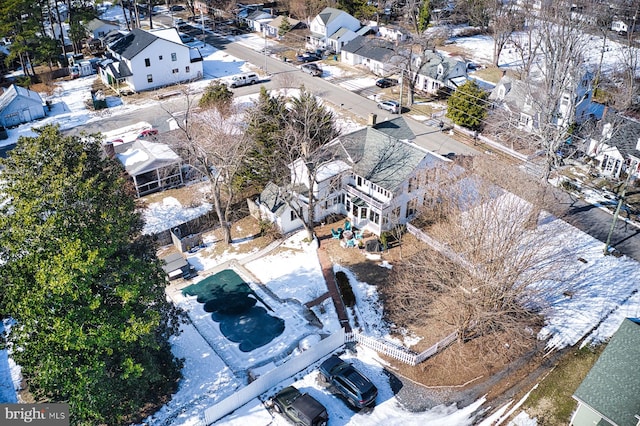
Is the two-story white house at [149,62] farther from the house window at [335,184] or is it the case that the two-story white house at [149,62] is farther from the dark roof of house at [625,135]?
the dark roof of house at [625,135]

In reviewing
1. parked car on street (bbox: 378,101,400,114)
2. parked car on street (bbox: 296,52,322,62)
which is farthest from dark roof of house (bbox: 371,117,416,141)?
parked car on street (bbox: 296,52,322,62)

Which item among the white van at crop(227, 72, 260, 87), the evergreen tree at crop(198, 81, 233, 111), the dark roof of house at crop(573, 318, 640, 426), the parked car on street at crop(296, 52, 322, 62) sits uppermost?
the evergreen tree at crop(198, 81, 233, 111)

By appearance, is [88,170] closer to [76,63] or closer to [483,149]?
[483,149]

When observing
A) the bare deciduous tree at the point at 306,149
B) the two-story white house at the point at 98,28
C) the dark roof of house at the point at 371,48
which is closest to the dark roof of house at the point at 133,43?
the two-story white house at the point at 98,28

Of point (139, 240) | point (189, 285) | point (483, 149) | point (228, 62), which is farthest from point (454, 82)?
point (139, 240)

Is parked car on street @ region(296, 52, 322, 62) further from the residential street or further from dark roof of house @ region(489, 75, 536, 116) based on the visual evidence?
dark roof of house @ region(489, 75, 536, 116)
